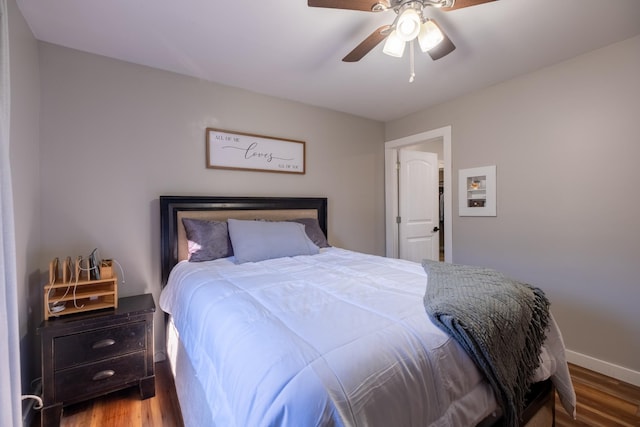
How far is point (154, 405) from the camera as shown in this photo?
1790 mm

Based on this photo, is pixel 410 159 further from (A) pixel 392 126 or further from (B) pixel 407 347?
(B) pixel 407 347

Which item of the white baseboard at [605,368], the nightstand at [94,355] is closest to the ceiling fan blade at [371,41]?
the nightstand at [94,355]

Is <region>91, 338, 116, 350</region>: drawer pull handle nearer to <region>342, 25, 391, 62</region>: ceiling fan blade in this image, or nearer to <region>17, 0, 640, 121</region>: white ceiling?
<region>17, 0, 640, 121</region>: white ceiling

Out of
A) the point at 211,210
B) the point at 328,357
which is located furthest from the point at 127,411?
the point at 328,357

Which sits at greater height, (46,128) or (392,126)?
(392,126)

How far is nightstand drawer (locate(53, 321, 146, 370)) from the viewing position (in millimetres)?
1604

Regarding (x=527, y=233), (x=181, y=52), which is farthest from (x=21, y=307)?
(x=527, y=233)

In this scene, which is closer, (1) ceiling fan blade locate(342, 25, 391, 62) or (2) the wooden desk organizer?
(1) ceiling fan blade locate(342, 25, 391, 62)

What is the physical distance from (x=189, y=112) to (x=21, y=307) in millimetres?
1742

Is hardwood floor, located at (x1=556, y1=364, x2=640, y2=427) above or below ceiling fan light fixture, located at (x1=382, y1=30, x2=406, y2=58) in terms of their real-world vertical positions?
below

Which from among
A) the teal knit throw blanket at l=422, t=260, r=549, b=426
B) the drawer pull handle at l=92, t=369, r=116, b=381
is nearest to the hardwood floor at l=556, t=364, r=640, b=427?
→ the teal knit throw blanket at l=422, t=260, r=549, b=426

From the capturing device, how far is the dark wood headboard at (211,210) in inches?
90.0

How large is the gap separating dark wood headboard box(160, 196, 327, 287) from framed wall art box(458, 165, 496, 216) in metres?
1.51

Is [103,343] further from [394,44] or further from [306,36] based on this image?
[394,44]
